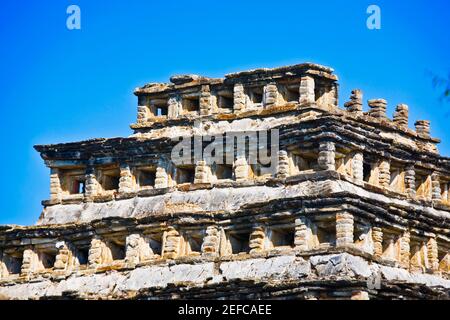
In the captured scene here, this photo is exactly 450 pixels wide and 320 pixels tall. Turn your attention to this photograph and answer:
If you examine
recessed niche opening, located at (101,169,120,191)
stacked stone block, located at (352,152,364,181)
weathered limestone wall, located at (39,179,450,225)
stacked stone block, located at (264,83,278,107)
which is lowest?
weathered limestone wall, located at (39,179,450,225)

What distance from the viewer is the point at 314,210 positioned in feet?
220

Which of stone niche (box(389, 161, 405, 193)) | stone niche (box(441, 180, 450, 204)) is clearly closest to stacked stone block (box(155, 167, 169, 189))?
stone niche (box(389, 161, 405, 193))

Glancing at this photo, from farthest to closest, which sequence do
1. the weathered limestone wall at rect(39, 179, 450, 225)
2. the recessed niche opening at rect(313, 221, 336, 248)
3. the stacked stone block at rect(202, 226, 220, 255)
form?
1. the stacked stone block at rect(202, 226, 220, 255)
2. the weathered limestone wall at rect(39, 179, 450, 225)
3. the recessed niche opening at rect(313, 221, 336, 248)

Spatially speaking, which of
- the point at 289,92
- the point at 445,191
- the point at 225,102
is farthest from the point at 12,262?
the point at 445,191

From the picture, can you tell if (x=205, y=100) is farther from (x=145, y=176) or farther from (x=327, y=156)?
(x=327, y=156)

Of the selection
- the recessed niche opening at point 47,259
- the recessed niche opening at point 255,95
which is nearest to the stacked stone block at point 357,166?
the recessed niche opening at point 255,95

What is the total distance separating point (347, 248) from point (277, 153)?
6.71 meters

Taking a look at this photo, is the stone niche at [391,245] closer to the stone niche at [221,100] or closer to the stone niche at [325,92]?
the stone niche at [325,92]

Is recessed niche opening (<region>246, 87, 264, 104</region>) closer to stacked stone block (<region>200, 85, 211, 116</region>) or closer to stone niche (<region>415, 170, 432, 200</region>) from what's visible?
stacked stone block (<region>200, 85, 211, 116</region>)

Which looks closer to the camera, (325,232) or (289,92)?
(325,232)

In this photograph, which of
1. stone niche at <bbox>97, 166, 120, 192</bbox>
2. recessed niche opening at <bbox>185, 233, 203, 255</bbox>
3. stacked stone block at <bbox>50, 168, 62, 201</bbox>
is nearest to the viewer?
recessed niche opening at <bbox>185, 233, 203, 255</bbox>

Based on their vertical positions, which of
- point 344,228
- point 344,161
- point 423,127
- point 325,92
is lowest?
point 344,228
